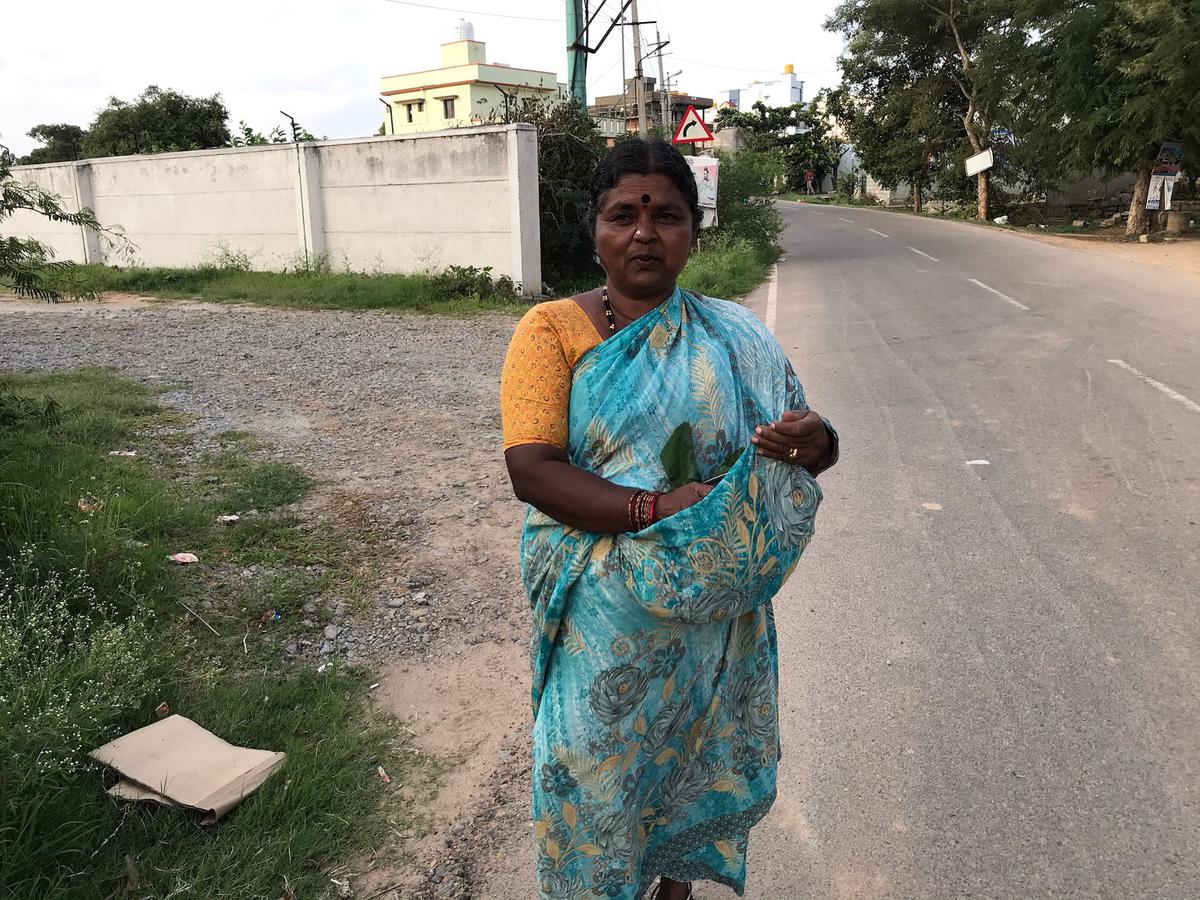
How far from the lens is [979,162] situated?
2734 centimetres

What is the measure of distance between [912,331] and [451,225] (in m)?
7.62

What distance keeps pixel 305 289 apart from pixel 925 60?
84.4ft

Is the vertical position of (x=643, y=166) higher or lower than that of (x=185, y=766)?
higher

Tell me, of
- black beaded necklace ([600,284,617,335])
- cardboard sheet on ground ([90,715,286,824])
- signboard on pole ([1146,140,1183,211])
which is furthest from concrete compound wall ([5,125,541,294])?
signboard on pole ([1146,140,1183,211])

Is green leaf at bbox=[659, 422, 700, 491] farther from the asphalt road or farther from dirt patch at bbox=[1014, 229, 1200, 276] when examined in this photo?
dirt patch at bbox=[1014, 229, 1200, 276]

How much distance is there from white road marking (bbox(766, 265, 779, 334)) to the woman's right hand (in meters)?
8.29

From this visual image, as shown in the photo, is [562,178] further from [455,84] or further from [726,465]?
[455,84]

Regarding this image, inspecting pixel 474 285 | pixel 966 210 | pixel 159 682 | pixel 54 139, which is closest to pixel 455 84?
pixel 54 139

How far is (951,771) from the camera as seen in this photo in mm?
2768

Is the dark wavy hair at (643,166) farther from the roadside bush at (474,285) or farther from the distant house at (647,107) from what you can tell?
the distant house at (647,107)

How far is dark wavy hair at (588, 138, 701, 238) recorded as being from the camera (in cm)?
170

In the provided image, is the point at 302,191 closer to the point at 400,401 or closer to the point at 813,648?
the point at 400,401

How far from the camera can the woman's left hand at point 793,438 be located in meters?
1.55

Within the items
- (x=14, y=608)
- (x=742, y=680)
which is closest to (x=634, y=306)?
(x=742, y=680)
